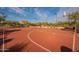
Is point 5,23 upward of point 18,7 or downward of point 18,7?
downward

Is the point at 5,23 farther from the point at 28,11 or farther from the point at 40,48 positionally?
the point at 40,48

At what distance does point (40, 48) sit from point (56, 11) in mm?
692

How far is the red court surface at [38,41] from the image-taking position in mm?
3721

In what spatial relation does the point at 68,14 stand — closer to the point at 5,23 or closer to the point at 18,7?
the point at 18,7

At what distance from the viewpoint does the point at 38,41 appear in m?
3.73

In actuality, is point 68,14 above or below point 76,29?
above

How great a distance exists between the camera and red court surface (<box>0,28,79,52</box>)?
12.2 ft

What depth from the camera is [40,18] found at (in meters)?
3.73

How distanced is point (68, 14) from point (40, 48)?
2.49ft
